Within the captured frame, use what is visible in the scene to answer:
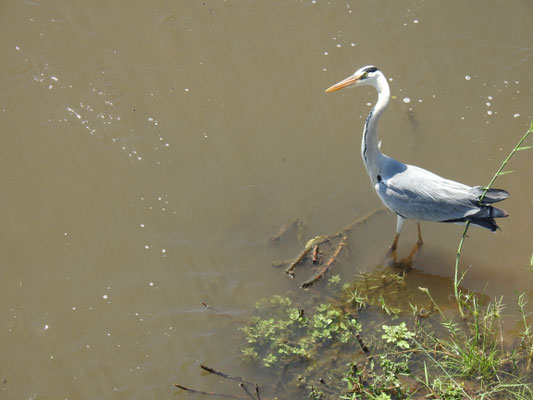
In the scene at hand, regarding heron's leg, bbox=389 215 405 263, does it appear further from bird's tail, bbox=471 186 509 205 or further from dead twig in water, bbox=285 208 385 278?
bird's tail, bbox=471 186 509 205

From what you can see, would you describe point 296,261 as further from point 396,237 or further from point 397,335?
point 397,335

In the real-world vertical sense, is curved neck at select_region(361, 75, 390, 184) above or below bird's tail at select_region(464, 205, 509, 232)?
above

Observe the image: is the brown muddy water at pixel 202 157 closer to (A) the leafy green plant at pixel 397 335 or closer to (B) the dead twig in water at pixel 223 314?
(B) the dead twig in water at pixel 223 314

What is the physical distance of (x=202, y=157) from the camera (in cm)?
608

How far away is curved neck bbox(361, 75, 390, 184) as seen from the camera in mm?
5242

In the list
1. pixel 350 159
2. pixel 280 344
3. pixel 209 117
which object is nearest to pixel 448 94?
pixel 350 159

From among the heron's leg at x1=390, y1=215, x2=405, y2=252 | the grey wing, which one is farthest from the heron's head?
the heron's leg at x1=390, y1=215, x2=405, y2=252

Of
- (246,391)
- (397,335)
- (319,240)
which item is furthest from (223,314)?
(397,335)

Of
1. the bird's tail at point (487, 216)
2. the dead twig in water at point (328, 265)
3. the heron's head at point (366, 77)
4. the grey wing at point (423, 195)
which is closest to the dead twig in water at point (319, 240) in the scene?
the dead twig in water at point (328, 265)

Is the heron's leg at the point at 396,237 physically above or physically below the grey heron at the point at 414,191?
below

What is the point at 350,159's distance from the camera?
616 centimetres

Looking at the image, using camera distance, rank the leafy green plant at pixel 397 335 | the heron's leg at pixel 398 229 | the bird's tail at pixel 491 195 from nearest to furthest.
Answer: the leafy green plant at pixel 397 335 < the bird's tail at pixel 491 195 < the heron's leg at pixel 398 229

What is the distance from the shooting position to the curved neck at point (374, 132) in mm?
5242

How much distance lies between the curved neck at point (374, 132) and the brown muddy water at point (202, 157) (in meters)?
0.58
